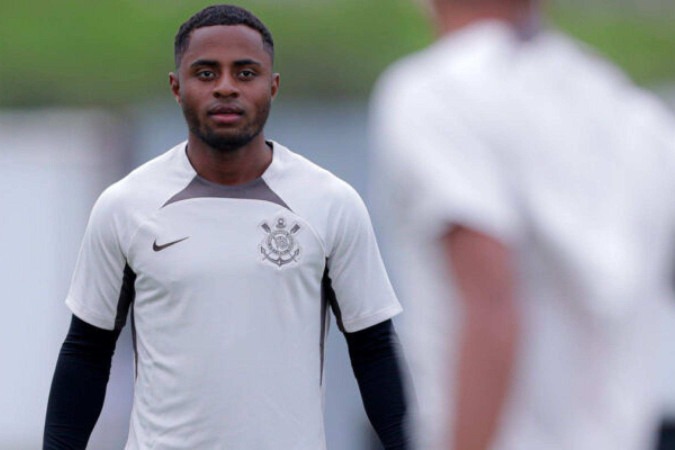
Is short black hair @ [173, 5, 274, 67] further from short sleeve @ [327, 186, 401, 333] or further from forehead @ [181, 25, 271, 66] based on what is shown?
short sleeve @ [327, 186, 401, 333]

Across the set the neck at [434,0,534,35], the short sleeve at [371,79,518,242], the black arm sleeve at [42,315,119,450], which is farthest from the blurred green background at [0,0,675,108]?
the short sleeve at [371,79,518,242]

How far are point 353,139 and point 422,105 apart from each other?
9.80m

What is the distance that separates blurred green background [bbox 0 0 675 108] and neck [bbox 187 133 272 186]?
9.96m

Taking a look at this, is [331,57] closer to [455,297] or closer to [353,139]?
[353,139]

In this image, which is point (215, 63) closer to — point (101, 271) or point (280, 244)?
point (280, 244)

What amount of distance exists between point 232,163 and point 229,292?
391 millimetres

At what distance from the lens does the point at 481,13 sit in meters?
2.89

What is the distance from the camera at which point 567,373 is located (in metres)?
2.83

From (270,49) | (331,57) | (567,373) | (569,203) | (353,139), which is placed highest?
(331,57)

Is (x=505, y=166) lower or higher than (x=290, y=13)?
lower

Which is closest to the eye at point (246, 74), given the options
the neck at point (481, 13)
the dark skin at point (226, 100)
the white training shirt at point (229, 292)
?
the dark skin at point (226, 100)

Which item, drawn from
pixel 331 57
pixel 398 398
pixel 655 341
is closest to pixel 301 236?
pixel 398 398

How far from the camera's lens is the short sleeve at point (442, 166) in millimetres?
2699

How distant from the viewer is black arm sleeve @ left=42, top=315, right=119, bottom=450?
5148 mm
